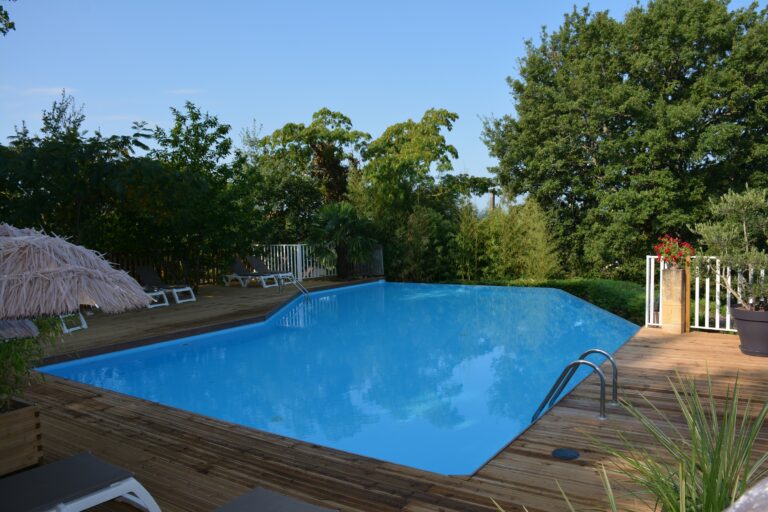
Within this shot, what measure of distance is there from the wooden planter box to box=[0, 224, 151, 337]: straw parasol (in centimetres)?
92

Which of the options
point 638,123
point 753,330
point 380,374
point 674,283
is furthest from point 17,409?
point 638,123

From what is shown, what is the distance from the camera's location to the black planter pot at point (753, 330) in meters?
5.60

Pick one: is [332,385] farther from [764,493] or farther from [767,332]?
[764,493]

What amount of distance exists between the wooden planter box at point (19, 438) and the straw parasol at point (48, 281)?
3.03ft

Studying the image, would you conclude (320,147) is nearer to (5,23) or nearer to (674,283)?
(5,23)

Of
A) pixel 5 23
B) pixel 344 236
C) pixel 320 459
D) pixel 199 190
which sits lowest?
pixel 320 459

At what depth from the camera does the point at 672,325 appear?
7070 mm

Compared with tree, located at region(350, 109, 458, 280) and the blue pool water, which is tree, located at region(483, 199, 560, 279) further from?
the blue pool water

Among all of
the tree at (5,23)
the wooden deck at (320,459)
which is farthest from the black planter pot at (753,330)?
the tree at (5,23)

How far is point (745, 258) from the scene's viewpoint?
225 inches

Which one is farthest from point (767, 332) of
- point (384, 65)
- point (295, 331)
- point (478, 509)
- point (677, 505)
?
point (384, 65)

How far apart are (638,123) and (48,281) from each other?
1768 cm

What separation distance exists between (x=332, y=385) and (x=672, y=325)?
448 cm

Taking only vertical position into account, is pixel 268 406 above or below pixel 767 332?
below
